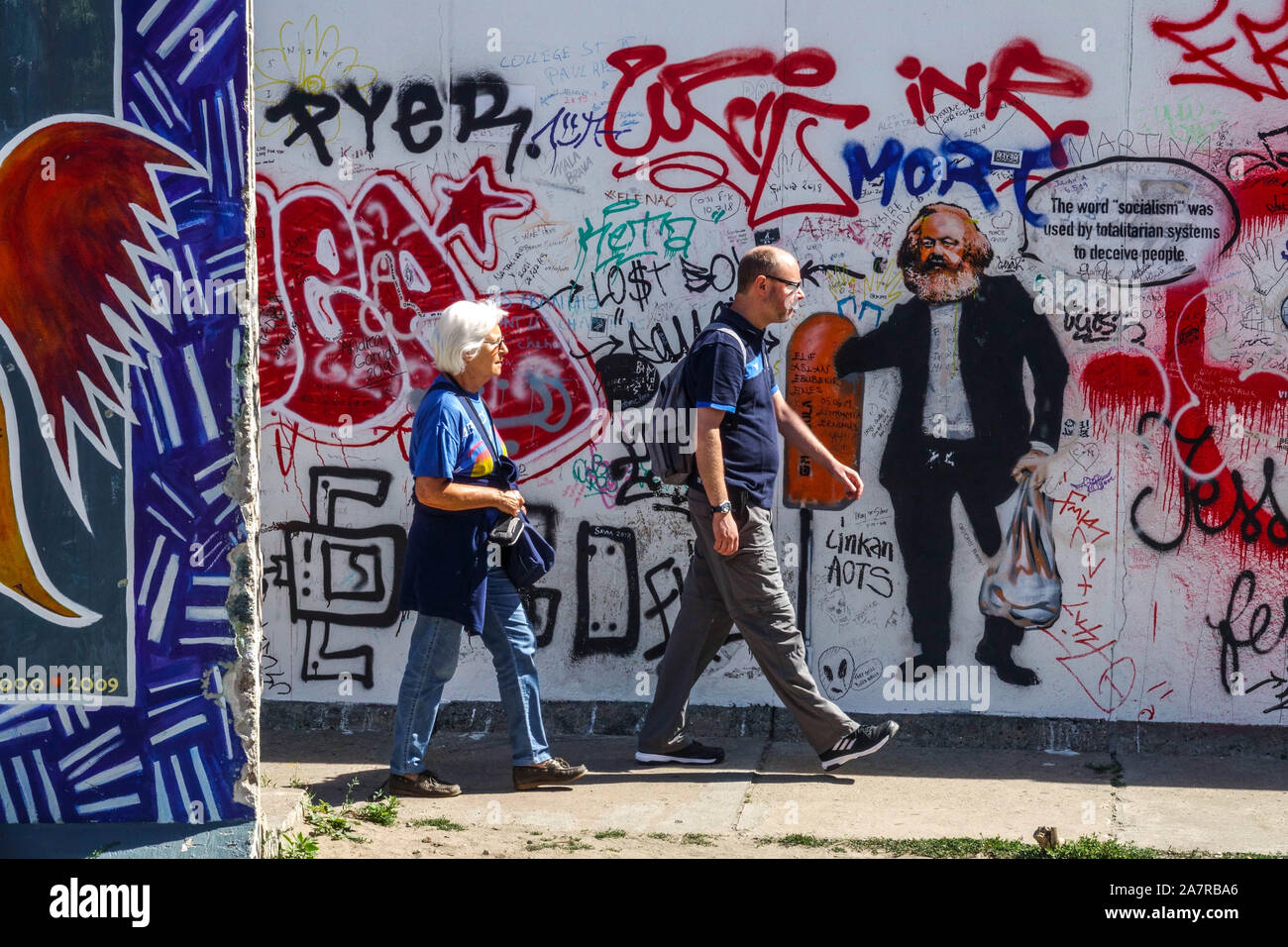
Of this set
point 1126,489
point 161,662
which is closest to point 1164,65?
point 1126,489

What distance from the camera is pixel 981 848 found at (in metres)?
5.05

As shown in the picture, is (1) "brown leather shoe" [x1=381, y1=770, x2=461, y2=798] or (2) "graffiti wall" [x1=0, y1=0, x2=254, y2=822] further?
(1) "brown leather shoe" [x1=381, y1=770, x2=461, y2=798]

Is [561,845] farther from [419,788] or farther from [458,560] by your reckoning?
[458,560]

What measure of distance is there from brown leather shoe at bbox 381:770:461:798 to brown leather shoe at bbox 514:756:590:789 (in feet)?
0.82

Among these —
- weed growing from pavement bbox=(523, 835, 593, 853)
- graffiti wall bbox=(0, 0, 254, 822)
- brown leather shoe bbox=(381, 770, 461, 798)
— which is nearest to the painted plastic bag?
weed growing from pavement bbox=(523, 835, 593, 853)

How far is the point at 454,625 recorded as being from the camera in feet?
18.2

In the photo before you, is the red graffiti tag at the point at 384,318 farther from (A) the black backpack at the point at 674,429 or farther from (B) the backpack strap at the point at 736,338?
(B) the backpack strap at the point at 736,338

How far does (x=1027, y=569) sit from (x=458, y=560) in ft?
8.42

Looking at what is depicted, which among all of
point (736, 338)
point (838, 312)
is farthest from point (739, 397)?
point (838, 312)

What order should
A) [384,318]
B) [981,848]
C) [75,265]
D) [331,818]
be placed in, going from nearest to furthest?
[75,265] < [981,848] < [331,818] < [384,318]

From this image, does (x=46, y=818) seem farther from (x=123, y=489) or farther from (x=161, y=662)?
(x=123, y=489)

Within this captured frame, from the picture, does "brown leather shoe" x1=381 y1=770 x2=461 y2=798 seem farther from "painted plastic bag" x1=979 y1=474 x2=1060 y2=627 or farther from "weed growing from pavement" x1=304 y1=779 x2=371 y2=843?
"painted plastic bag" x1=979 y1=474 x2=1060 y2=627

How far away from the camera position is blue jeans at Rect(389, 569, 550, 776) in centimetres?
553

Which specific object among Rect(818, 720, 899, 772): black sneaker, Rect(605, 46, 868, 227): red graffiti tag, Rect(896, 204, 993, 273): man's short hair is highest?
Rect(605, 46, 868, 227): red graffiti tag
